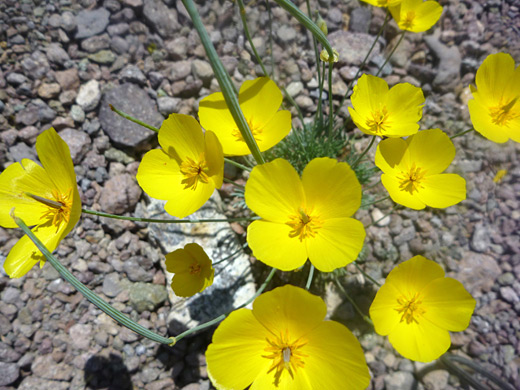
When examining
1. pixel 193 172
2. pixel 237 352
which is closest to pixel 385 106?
pixel 193 172

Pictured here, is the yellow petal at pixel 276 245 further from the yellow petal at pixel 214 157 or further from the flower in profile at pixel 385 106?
the flower in profile at pixel 385 106

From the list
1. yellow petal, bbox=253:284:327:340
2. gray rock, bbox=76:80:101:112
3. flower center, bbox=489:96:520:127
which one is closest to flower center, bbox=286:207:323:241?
yellow petal, bbox=253:284:327:340

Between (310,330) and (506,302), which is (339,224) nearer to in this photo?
(310,330)

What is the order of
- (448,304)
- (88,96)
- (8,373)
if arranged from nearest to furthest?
(448,304), (8,373), (88,96)

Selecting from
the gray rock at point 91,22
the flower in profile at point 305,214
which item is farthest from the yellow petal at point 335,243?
the gray rock at point 91,22

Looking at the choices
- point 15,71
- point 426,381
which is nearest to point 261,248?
point 426,381

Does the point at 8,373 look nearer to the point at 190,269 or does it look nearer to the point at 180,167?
the point at 190,269

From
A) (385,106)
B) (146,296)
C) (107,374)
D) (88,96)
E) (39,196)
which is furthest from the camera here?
(88,96)
